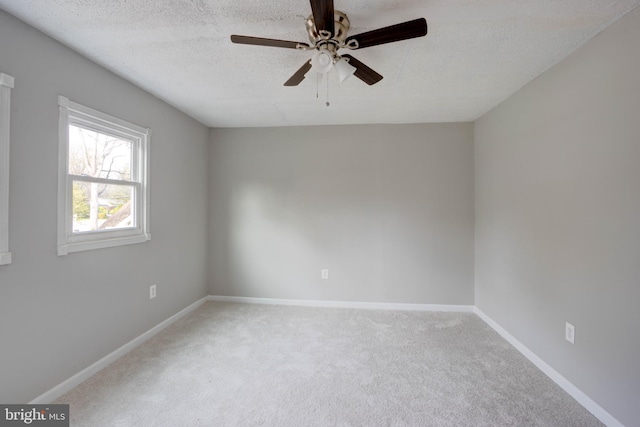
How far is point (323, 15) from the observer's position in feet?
A: 4.02

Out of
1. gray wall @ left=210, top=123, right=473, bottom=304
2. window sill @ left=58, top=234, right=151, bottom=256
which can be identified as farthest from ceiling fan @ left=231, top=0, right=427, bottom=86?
gray wall @ left=210, top=123, right=473, bottom=304

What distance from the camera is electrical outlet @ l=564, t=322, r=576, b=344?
186 centimetres

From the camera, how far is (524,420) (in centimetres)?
162

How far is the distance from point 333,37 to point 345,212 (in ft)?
7.50

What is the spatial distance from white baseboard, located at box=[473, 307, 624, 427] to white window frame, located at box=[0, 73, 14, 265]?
3620 mm

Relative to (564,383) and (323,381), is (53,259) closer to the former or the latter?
(323,381)

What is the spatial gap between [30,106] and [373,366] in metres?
2.96

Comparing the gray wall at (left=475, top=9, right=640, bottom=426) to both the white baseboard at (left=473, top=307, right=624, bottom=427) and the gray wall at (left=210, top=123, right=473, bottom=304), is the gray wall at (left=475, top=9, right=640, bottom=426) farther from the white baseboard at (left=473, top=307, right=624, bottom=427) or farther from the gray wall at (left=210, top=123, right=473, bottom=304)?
the gray wall at (left=210, top=123, right=473, bottom=304)

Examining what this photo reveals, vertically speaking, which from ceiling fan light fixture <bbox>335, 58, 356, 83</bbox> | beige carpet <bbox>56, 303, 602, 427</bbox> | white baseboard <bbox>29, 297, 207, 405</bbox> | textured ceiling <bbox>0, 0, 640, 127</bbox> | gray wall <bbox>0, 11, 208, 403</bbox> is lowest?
beige carpet <bbox>56, 303, 602, 427</bbox>

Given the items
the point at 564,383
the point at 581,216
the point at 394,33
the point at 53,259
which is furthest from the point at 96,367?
the point at 581,216

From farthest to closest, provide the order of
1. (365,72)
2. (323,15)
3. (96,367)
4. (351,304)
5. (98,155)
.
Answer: (351,304), (98,155), (96,367), (365,72), (323,15)

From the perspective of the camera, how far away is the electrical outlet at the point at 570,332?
6.10ft

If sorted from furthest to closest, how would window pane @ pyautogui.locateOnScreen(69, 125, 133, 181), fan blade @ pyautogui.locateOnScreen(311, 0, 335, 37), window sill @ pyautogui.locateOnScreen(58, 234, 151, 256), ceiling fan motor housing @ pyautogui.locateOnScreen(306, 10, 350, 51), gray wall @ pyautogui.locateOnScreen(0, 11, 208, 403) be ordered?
window pane @ pyautogui.locateOnScreen(69, 125, 133, 181) → window sill @ pyautogui.locateOnScreen(58, 234, 151, 256) → gray wall @ pyautogui.locateOnScreen(0, 11, 208, 403) → ceiling fan motor housing @ pyautogui.locateOnScreen(306, 10, 350, 51) → fan blade @ pyautogui.locateOnScreen(311, 0, 335, 37)

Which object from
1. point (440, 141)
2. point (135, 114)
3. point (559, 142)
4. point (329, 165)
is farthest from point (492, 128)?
point (135, 114)
